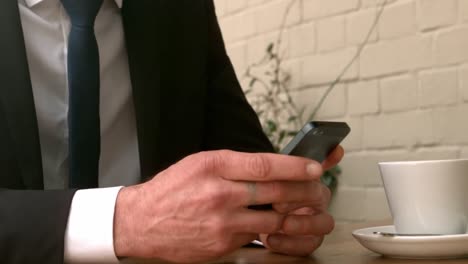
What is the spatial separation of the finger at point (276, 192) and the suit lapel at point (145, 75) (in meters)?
0.48

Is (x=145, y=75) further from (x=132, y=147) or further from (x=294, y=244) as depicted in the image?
(x=294, y=244)

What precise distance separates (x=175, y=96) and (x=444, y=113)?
73 centimetres

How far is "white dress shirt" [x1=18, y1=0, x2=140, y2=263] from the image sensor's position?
3.80 feet

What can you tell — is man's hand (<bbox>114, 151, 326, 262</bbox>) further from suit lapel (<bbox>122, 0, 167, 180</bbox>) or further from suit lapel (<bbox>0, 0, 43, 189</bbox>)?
suit lapel (<bbox>122, 0, 167, 180</bbox>)

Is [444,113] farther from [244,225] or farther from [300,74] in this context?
[244,225]

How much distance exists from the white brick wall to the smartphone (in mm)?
971

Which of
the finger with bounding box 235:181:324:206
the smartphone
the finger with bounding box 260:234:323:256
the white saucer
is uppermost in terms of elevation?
the smartphone

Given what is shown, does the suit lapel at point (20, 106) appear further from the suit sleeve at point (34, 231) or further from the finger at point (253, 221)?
the finger at point (253, 221)

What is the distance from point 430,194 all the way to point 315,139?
0.14m

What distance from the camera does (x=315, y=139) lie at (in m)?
0.78

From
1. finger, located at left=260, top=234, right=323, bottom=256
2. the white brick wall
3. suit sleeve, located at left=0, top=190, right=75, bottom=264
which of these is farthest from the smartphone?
the white brick wall

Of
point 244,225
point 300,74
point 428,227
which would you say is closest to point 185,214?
point 244,225

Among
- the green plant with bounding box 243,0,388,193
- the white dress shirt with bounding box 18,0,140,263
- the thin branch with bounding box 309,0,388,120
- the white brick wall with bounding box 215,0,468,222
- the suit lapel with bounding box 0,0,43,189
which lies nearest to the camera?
the suit lapel with bounding box 0,0,43,189

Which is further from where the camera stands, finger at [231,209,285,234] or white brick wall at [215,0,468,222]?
white brick wall at [215,0,468,222]
